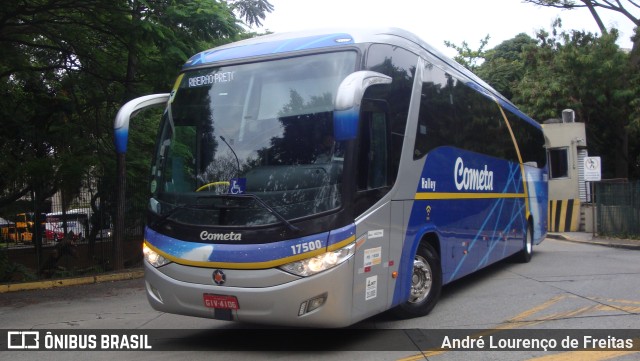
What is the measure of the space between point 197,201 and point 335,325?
193 cm

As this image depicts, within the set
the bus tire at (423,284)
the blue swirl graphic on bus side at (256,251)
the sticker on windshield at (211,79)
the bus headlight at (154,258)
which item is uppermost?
the sticker on windshield at (211,79)

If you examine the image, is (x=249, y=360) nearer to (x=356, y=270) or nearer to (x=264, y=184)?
(x=356, y=270)

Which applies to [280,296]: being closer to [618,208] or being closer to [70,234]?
[70,234]

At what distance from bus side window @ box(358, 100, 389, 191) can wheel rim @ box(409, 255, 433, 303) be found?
151cm

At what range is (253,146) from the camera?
5812 mm

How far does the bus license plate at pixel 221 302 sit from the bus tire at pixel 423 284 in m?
2.46

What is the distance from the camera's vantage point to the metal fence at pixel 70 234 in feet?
44.0

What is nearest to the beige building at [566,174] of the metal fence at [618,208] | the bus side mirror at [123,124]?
the metal fence at [618,208]

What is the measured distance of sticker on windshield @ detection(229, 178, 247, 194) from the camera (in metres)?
5.63

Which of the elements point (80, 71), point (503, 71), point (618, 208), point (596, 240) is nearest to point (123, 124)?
point (80, 71)

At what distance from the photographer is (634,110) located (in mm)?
22984

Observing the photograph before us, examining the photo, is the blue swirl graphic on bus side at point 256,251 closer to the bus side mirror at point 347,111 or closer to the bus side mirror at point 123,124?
the bus side mirror at point 347,111

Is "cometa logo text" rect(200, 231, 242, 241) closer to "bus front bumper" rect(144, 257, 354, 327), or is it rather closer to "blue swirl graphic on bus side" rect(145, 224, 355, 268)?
"blue swirl graphic on bus side" rect(145, 224, 355, 268)

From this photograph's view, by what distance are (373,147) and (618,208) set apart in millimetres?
16506
